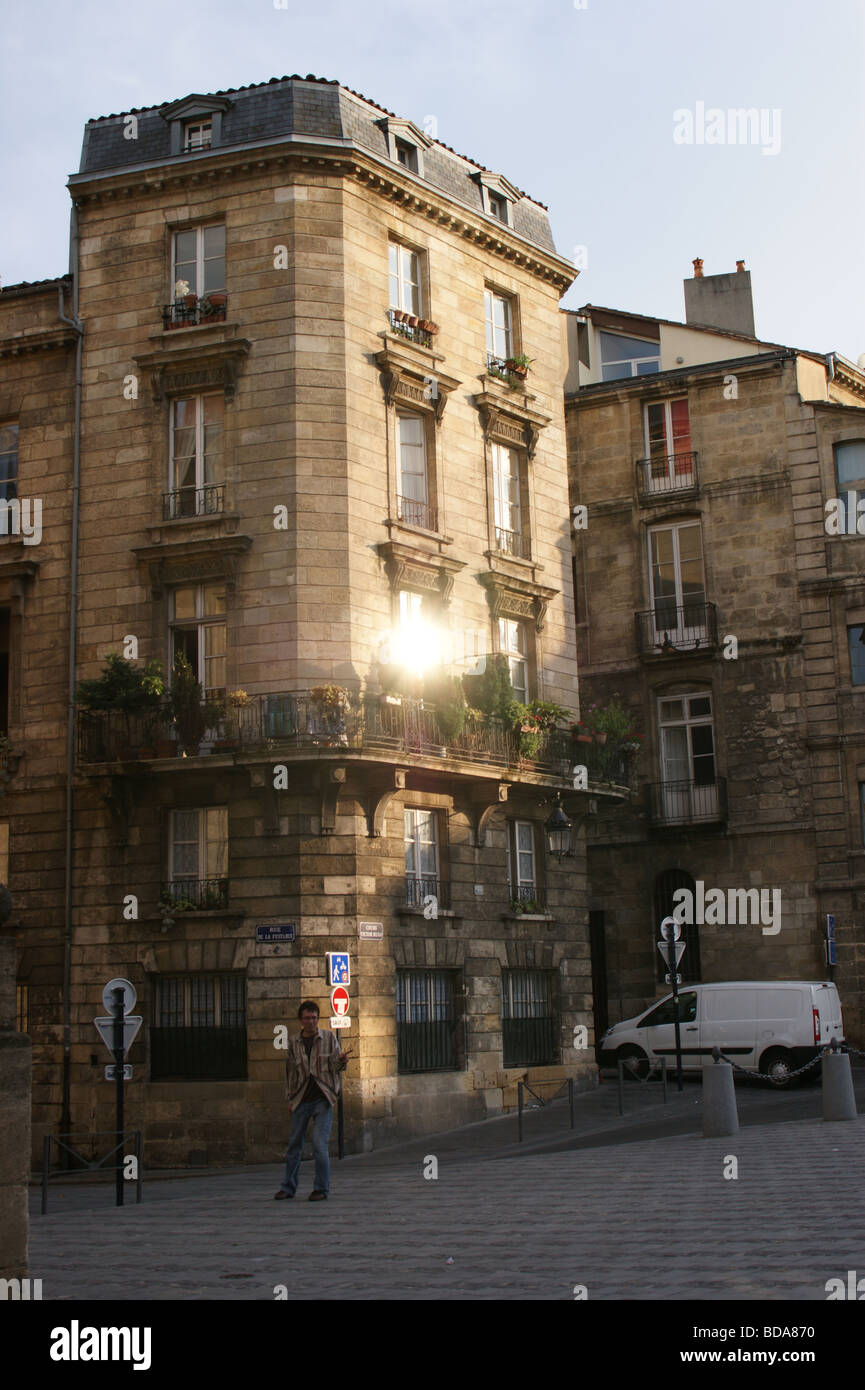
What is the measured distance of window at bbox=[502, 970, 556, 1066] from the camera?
2812 centimetres

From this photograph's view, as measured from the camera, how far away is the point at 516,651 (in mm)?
30250

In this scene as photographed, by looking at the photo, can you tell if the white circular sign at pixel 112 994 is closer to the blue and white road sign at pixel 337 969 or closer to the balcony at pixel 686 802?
the blue and white road sign at pixel 337 969

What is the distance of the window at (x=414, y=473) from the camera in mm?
27750

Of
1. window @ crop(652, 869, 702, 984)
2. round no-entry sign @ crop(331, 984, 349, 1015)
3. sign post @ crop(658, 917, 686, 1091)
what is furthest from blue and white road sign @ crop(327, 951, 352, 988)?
window @ crop(652, 869, 702, 984)

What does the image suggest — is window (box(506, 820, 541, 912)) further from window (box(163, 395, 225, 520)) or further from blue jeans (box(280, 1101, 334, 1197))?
blue jeans (box(280, 1101, 334, 1197))

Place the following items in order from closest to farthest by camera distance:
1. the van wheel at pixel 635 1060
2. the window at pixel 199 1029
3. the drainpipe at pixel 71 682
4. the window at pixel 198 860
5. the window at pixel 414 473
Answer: the window at pixel 199 1029 < the window at pixel 198 860 < the drainpipe at pixel 71 682 < the window at pixel 414 473 < the van wheel at pixel 635 1060

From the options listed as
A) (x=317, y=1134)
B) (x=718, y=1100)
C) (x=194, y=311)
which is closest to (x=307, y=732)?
(x=194, y=311)

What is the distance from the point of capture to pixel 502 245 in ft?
101

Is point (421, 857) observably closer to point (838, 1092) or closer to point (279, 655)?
point (279, 655)

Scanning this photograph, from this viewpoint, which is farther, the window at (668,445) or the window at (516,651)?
the window at (668,445)

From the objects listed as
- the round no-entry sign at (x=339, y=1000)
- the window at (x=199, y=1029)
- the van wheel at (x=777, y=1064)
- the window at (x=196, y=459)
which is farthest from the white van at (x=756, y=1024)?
the window at (x=196, y=459)

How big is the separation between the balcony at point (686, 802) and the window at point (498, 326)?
10.8 m

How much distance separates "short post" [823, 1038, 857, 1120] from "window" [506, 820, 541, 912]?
7.97 meters
